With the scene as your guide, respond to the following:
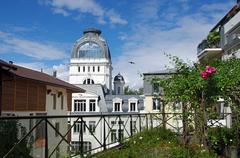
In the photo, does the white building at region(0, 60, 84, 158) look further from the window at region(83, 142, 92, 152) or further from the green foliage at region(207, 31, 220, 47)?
the green foliage at region(207, 31, 220, 47)

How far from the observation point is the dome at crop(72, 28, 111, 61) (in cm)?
9238

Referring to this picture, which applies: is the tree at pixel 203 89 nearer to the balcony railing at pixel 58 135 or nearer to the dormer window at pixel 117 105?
the balcony railing at pixel 58 135

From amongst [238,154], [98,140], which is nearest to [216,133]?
[238,154]

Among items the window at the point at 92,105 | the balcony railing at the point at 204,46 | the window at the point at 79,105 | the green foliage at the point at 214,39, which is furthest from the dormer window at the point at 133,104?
the green foliage at the point at 214,39

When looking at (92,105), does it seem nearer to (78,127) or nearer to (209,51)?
(209,51)

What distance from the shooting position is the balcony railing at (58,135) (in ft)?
18.8

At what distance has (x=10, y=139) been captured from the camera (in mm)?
5746

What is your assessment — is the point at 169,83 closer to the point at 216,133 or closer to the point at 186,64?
the point at 186,64

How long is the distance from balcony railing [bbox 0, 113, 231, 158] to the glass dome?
80076 mm

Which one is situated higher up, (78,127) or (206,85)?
(206,85)

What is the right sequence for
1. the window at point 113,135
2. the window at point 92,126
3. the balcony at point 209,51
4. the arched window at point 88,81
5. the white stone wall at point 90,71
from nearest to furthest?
the window at point 92,126, the window at point 113,135, the balcony at point 209,51, the white stone wall at point 90,71, the arched window at point 88,81

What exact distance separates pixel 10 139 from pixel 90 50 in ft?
290

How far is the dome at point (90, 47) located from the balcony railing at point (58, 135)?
8003 cm

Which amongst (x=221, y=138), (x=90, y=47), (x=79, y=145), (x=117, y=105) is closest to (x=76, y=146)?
(x=79, y=145)
